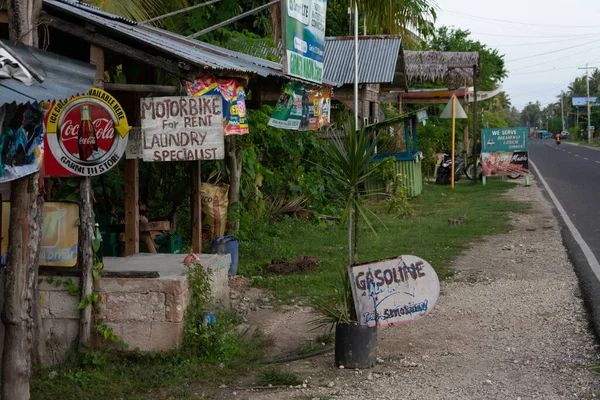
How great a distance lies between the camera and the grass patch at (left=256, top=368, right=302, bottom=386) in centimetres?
624

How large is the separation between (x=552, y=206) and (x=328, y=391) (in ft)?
47.2

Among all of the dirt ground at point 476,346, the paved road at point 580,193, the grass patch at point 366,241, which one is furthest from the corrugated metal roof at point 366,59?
the dirt ground at point 476,346

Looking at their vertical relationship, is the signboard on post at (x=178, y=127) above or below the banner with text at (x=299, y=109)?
below

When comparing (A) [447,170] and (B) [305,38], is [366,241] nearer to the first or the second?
(B) [305,38]

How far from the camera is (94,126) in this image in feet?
22.0

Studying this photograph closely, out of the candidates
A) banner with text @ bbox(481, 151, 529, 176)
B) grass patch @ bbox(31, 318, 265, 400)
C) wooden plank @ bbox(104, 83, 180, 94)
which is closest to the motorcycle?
banner with text @ bbox(481, 151, 529, 176)

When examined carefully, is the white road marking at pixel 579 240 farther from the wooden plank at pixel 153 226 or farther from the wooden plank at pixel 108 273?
the wooden plank at pixel 108 273

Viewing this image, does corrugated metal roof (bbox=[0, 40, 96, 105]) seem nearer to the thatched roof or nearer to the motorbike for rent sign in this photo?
the motorbike for rent sign

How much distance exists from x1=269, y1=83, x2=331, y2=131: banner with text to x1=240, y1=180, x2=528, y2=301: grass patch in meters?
1.64

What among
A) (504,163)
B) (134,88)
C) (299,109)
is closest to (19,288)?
(134,88)

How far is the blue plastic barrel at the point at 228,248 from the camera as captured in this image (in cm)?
1038

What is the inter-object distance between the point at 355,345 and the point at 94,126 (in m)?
2.82

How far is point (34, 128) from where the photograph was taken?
17.4ft

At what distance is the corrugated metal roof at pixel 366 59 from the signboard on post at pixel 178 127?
11863mm
